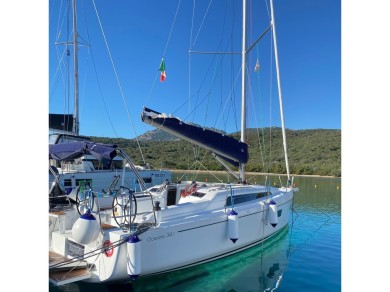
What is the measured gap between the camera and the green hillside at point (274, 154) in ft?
124

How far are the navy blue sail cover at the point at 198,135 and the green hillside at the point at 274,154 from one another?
23.2m

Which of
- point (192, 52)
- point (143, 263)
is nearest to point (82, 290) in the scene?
point (143, 263)

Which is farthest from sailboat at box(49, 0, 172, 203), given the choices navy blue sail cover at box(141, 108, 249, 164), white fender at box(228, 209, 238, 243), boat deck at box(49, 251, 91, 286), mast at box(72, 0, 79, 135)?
boat deck at box(49, 251, 91, 286)

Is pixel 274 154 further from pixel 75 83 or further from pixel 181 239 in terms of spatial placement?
pixel 181 239

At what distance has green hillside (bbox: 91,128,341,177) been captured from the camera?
3769cm

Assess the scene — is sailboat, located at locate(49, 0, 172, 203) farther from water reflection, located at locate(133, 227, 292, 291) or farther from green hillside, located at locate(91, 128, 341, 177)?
green hillside, located at locate(91, 128, 341, 177)

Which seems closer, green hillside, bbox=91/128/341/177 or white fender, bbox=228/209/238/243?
white fender, bbox=228/209/238/243

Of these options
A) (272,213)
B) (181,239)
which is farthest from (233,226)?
(272,213)

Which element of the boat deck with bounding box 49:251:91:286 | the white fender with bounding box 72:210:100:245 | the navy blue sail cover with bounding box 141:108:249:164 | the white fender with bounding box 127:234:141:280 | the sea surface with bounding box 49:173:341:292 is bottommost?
the sea surface with bounding box 49:173:341:292

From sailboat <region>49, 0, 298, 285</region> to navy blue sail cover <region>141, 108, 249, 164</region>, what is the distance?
20mm

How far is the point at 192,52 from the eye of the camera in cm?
1020

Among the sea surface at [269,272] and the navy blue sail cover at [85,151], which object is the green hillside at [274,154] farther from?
the navy blue sail cover at [85,151]

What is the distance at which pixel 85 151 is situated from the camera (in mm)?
6625
